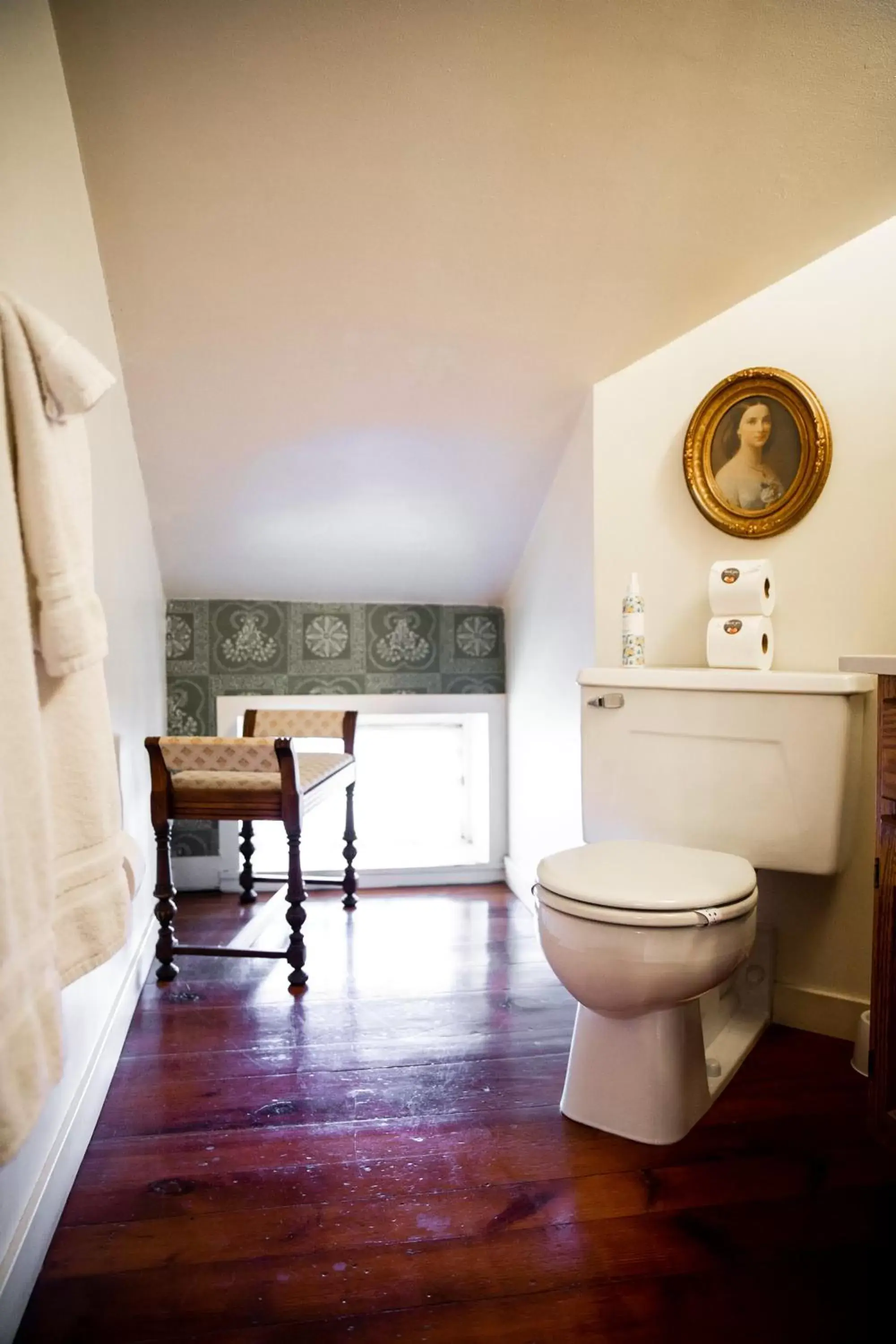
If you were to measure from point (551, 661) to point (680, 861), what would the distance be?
1113 mm

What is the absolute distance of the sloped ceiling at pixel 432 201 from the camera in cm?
134

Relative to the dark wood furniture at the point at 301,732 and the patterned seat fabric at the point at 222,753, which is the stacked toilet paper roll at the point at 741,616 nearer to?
the patterned seat fabric at the point at 222,753

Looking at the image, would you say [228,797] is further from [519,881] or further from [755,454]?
[755,454]

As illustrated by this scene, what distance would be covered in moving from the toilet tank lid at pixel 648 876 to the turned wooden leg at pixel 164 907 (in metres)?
1.15

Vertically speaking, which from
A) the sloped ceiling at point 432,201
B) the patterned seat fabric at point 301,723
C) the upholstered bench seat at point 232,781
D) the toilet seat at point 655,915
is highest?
the sloped ceiling at point 432,201

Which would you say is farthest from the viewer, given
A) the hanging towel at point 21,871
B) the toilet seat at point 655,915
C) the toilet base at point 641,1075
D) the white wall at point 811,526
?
the white wall at point 811,526

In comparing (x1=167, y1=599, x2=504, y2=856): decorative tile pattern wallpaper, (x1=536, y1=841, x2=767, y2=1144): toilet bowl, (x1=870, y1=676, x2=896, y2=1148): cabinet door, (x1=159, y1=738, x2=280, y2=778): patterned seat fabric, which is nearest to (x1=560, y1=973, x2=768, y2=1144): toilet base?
(x1=536, y1=841, x2=767, y2=1144): toilet bowl

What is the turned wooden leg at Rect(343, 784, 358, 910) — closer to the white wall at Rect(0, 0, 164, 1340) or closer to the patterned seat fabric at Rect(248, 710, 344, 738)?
the patterned seat fabric at Rect(248, 710, 344, 738)

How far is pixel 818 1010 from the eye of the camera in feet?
6.18

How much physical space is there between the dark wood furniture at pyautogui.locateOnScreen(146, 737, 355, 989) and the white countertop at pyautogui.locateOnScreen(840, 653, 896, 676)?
1305 millimetres

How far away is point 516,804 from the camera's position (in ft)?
9.86

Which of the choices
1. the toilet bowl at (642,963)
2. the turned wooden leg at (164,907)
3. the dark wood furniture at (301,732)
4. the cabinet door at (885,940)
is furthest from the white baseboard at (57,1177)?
the cabinet door at (885,940)

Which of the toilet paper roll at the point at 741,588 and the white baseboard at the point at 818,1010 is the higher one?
the toilet paper roll at the point at 741,588

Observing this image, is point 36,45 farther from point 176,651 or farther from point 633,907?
point 176,651
